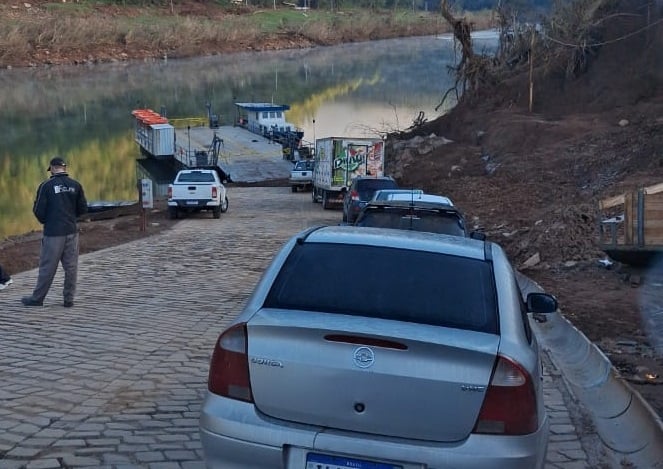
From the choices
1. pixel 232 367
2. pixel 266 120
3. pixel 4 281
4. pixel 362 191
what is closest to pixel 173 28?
pixel 266 120

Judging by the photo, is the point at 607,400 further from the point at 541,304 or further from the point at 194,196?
the point at 194,196

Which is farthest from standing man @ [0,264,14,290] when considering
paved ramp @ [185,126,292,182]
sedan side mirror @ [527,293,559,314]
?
paved ramp @ [185,126,292,182]

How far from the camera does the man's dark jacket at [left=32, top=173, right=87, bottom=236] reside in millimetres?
11016

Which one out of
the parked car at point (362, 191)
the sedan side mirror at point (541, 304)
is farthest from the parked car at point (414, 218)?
the parked car at point (362, 191)

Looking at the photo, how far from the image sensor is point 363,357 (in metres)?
4.55

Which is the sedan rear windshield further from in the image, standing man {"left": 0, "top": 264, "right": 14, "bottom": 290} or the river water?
the river water

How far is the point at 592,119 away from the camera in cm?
3509

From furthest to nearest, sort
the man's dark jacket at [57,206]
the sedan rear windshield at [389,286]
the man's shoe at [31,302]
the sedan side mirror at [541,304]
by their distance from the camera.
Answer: the man's shoe at [31,302]
the man's dark jacket at [57,206]
the sedan side mirror at [541,304]
the sedan rear windshield at [389,286]

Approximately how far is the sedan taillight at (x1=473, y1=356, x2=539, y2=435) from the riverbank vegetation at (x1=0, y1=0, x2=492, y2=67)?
272 ft

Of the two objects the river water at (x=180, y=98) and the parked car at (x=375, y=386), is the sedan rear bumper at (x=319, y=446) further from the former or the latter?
the river water at (x=180, y=98)

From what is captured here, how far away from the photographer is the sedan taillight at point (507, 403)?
452cm

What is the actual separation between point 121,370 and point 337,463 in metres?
4.38

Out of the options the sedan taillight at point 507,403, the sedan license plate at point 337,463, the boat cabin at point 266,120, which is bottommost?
the sedan license plate at point 337,463

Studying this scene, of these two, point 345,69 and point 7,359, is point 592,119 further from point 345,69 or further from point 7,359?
point 345,69
